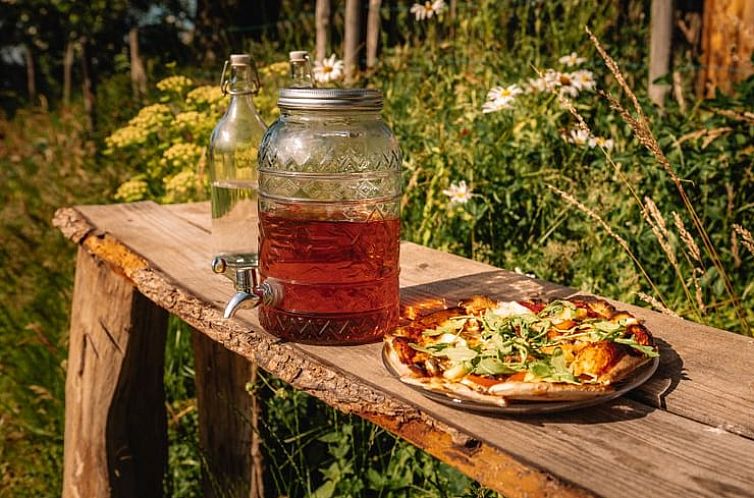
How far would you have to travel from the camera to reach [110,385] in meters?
2.73

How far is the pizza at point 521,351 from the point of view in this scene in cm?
117

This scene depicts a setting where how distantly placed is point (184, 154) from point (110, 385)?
129 cm

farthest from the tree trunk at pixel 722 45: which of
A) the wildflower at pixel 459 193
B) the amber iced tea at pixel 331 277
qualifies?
the amber iced tea at pixel 331 277

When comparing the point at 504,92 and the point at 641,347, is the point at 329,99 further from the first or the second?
the point at 504,92

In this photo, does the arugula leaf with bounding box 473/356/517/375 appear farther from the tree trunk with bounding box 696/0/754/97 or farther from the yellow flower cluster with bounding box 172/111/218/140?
the tree trunk with bounding box 696/0/754/97

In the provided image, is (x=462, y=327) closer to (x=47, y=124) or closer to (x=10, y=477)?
A: (x=10, y=477)

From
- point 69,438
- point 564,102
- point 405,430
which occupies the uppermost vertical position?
point 564,102

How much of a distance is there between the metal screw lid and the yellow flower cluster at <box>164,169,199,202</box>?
224 centimetres

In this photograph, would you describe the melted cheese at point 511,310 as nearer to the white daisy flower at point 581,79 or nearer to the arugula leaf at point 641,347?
the arugula leaf at point 641,347

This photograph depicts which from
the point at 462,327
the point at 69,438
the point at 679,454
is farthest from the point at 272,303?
the point at 69,438

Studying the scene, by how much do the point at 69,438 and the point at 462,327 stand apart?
72.5 inches

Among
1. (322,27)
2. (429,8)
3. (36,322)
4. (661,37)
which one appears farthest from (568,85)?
(36,322)

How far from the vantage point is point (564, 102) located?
6.70ft

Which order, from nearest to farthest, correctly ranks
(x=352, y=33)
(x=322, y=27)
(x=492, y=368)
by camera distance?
1. (x=492, y=368)
2. (x=352, y=33)
3. (x=322, y=27)
